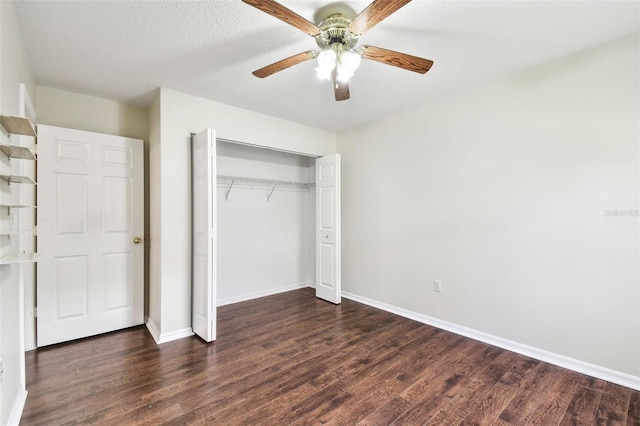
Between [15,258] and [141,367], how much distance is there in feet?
4.44

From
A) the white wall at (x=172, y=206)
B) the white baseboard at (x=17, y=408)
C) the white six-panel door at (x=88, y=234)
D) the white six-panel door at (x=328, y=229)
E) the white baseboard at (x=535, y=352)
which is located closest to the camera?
the white baseboard at (x=17, y=408)

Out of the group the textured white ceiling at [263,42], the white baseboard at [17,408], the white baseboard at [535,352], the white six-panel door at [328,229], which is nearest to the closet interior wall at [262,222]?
the white six-panel door at [328,229]

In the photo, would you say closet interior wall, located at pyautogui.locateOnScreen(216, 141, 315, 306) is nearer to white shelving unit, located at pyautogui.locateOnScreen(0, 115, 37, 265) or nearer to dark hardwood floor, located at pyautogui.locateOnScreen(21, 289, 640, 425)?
dark hardwood floor, located at pyautogui.locateOnScreen(21, 289, 640, 425)

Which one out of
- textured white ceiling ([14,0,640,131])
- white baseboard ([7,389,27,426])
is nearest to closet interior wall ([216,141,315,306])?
textured white ceiling ([14,0,640,131])

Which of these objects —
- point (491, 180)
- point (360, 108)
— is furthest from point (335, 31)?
point (491, 180)

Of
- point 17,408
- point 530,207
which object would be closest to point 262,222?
point 17,408

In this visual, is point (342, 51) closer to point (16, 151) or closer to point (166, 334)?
point (16, 151)

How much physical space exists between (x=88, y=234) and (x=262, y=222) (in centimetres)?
210

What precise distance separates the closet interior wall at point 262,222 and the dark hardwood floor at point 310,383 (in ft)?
4.02

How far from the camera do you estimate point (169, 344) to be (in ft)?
9.09

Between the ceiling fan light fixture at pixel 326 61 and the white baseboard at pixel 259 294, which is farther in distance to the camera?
the white baseboard at pixel 259 294

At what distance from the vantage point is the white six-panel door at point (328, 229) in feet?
13.0

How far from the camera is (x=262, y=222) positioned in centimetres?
441

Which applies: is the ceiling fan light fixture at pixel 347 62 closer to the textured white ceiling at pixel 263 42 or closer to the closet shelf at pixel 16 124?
the textured white ceiling at pixel 263 42
